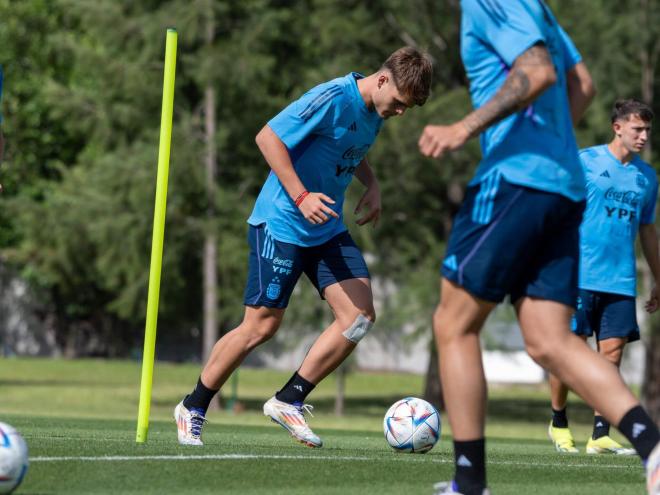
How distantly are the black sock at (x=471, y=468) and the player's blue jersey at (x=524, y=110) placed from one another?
1.05 m

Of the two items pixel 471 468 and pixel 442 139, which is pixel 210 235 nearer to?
pixel 471 468

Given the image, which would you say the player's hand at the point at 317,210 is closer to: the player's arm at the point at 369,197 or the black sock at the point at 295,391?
the player's arm at the point at 369,197

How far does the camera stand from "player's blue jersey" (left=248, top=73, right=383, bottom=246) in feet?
22.9

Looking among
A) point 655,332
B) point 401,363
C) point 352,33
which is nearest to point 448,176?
point 352,33

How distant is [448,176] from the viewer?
72.3 feet

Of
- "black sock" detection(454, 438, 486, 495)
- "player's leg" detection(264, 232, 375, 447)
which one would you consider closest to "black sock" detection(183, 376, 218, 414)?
"player's leg" detection(264, 232, 375, 447)

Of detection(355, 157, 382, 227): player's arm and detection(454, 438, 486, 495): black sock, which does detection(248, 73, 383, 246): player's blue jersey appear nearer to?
detection(355, 157, 382, 227): player's arm

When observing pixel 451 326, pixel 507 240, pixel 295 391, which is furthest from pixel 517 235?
pixel 295 391

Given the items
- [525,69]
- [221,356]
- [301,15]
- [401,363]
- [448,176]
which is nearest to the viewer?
[525,69]

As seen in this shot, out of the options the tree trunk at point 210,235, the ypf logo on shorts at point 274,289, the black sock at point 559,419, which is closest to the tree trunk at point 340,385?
the tree trunk at point 210,235

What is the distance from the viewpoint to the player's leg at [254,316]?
23.7 ft

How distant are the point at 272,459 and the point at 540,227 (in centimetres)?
187

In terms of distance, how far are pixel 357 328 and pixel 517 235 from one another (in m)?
2.69

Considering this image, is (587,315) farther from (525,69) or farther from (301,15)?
(301,15)
